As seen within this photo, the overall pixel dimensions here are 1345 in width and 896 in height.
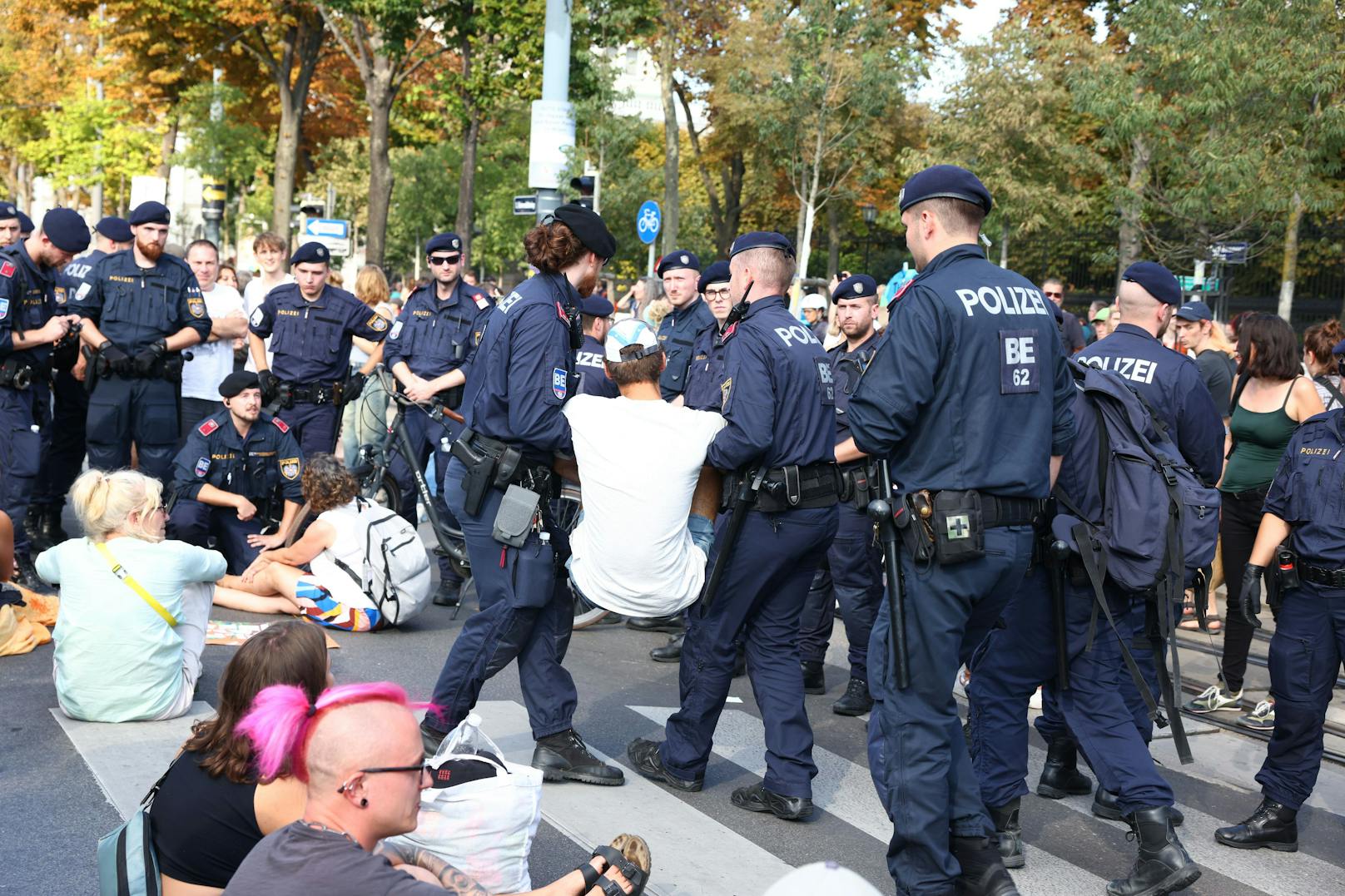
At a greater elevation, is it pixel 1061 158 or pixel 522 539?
pixel 1061 158

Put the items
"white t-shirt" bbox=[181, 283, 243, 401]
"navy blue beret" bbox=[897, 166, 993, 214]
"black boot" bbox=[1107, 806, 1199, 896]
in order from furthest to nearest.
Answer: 1. "white t-shirt" bbox=[181, 283, 243, 401]
2. "black boot" bbox=[1107, 806, 1199, 896]
3. "navy blue beret" bbox=[897, 166, 993, 214]

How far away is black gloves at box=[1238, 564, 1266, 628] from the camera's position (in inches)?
217

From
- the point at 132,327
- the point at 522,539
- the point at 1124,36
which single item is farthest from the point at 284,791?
the point at 1124,36

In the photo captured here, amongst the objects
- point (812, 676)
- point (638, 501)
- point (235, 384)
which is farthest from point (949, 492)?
point (235, 384)

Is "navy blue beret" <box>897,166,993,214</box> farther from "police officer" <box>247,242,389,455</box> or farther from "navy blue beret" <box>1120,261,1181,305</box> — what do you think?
"police officer" <box>247,242,389,455</box>

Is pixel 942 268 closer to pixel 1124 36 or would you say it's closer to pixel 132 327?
pixel 132 327

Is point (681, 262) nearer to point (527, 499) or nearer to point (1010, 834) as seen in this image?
point (527, 499)

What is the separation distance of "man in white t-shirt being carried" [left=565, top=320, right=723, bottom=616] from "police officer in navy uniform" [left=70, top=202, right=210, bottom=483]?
4751mm

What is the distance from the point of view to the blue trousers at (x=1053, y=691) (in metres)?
4.77

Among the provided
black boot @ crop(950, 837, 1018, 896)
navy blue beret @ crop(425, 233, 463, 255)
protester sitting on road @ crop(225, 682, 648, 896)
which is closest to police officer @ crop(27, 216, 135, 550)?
navy blue beret @ crop(425, 233, 463, 255)

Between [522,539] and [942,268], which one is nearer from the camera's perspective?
[942,268]

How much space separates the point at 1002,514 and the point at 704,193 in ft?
159

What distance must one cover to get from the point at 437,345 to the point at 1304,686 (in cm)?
595

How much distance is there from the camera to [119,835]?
321 centimetres
